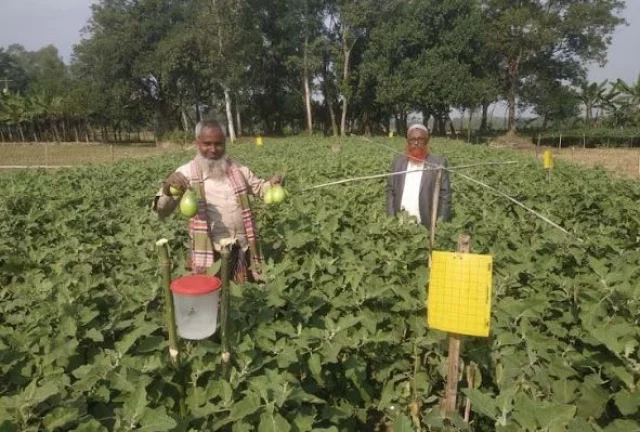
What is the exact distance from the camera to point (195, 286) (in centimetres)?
174

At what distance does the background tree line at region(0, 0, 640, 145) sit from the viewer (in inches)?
1246

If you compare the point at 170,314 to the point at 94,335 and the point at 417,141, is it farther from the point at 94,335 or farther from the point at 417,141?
the point at 417,141

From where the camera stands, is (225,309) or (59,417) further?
(225,309)

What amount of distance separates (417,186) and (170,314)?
101 inches

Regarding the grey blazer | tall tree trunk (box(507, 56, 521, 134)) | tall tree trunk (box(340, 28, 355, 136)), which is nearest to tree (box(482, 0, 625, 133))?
tall tree trunk (box(507, 56, 521, 134))

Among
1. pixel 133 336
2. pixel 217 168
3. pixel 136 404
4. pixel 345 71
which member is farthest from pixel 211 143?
pixel 345 71

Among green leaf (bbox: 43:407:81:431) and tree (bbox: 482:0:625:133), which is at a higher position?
tree (bbox: 482:0:625:133)

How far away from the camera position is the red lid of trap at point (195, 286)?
1.71 metres

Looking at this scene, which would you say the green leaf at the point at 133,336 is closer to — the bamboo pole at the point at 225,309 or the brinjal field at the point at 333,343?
the brinjal field at the point at 333,343

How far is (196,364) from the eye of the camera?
2037 mm

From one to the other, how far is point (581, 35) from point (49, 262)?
128 ft

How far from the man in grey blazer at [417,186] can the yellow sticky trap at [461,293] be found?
6.26ft

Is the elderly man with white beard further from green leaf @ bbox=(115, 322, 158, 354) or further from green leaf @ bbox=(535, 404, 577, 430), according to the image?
green leaf @ bbox=(535, 404, 577, 430)

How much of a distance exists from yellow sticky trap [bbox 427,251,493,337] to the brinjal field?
0.26m
